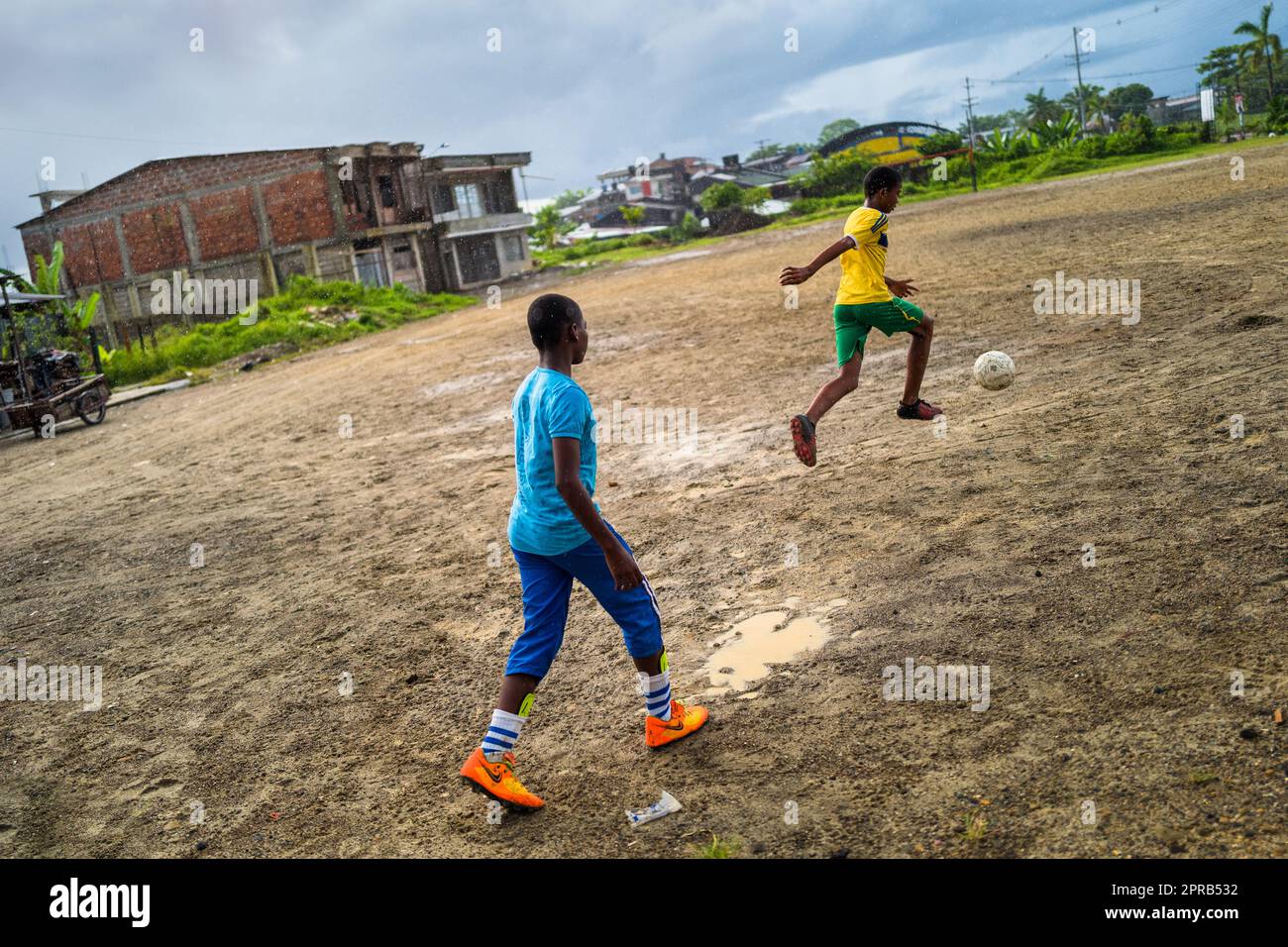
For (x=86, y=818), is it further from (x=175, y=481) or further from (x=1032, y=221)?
(x=1032, y=221)

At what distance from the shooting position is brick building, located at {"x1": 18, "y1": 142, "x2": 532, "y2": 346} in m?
39.7

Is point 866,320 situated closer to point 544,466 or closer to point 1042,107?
point 544,466

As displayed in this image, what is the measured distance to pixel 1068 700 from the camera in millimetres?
3592

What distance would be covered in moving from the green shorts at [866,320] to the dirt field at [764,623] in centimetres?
84

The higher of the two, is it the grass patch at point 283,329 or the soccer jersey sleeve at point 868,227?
the grass patch at point 283,329

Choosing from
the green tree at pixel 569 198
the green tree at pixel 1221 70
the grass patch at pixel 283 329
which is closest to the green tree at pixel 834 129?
the green tree at pixel 569 198

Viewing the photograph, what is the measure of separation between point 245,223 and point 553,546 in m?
41.0

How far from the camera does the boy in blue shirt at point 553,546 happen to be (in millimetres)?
3469

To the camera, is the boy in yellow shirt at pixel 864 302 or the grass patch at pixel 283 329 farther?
the grass patch at pixel 283 329

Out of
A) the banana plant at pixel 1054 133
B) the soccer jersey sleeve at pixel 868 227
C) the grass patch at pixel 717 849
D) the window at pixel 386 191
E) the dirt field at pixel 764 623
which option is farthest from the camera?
the banana plant at pixel 1054 133

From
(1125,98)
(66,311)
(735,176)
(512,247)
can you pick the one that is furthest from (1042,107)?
(66,311)

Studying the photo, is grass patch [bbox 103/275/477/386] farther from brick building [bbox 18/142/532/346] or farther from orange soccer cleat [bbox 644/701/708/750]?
orange soccer cleat [bbox 644/701/708/750]

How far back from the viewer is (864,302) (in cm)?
683

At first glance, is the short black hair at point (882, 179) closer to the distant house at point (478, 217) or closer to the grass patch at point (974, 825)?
the grass patch at point (974, 825)
